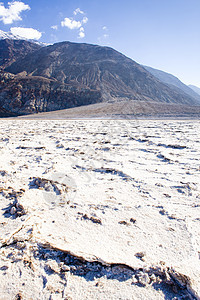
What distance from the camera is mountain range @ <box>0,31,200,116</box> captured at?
37.2m

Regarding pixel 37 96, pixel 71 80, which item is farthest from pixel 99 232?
pixel 71 80

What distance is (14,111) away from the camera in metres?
35.0

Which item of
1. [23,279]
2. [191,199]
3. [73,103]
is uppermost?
[73,103]

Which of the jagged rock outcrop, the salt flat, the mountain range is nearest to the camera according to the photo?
the salt flat

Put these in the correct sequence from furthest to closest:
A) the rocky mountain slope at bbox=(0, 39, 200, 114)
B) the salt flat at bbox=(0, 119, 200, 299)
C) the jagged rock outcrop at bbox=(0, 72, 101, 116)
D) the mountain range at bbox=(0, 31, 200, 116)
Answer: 1. the rocky mountain slope at bbox=(0, 39, 200, 114)
2. the mountain range at bbox=(0, 31, 200, 116)
3. the jagged rock outcrop at bbox=(0, 72, 101, 116)
4. the salt flat at bbox=(0, 119, 200, 299)

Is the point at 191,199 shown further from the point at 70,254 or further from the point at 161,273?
the point at 70,254

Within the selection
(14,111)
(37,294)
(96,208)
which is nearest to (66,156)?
(96,208)

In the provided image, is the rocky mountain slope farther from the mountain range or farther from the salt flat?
the salt flat

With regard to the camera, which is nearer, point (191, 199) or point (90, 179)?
point (191, 199)

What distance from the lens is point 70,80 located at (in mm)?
56031

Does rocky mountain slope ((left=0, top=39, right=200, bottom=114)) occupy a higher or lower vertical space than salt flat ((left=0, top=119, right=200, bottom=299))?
higher

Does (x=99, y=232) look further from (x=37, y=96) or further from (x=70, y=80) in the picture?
(x=70, y=80)

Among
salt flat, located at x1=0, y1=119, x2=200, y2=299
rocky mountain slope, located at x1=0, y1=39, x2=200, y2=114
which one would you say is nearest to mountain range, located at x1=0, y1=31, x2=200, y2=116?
rocky mountain slope, located at x1=0, y1=39, x2=200, y2=114

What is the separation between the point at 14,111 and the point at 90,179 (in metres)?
37.6
